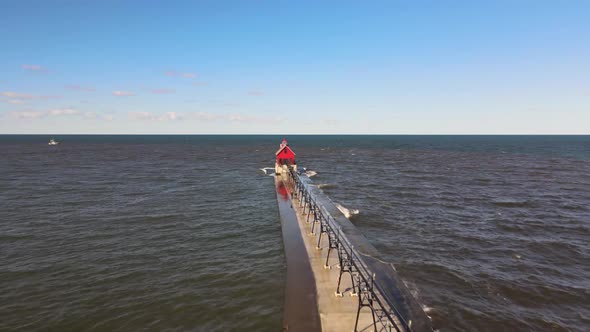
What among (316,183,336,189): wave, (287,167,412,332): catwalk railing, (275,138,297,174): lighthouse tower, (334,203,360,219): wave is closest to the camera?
(287,167,412,332): catwalk railing

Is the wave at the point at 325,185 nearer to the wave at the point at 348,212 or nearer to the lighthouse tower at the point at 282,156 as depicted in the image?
the lighthouse tower at the point at 282,156

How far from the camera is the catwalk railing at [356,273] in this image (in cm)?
1140

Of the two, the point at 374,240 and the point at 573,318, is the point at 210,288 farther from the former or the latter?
the point at 573,318

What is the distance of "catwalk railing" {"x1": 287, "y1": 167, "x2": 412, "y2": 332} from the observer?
449 inches

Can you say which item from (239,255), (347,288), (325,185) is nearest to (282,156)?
(325,185)

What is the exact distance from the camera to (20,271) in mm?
18828

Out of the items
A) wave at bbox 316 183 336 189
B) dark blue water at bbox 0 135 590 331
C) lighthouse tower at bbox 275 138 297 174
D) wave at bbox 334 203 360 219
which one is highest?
lighthouse tower at bbox 275 138 297 174

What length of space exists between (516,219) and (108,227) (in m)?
36.8

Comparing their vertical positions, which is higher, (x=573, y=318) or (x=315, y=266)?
(x=315, y=266)

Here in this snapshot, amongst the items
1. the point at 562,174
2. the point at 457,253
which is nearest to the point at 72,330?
the point at 457,253

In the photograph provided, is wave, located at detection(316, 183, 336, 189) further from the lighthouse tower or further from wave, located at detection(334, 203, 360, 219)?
wave, located at detection(334, 203, 360, 219)

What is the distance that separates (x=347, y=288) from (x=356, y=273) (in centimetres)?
143

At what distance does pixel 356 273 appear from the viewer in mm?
16312

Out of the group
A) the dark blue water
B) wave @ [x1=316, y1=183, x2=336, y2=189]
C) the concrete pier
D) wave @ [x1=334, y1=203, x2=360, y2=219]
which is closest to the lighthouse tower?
wave @ [x1=316, y1=183, x2=336, y2=189]
